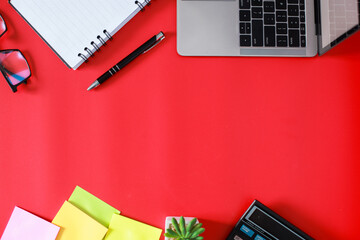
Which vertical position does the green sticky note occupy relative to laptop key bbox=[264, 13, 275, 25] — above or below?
below

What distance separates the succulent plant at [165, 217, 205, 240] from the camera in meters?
0.63

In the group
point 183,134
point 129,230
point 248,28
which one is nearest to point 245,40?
point 248,28

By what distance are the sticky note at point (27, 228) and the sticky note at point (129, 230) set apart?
0.41ft

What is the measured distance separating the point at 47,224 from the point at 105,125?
0.86 ft

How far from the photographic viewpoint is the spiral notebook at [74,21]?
71 centimetres

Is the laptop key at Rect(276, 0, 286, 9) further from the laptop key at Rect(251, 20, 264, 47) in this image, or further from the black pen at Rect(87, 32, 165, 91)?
the black pen at Rect(87, 32, 165, 91)

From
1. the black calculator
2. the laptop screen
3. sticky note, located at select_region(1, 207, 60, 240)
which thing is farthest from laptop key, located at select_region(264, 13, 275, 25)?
sticky note, located at select_region(1, 207, 60, 240)

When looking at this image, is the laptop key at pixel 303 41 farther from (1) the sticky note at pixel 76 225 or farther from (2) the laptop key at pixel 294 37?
(1) the sticky note at pixel 76 225

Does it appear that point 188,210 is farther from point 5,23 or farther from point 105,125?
point 5,23

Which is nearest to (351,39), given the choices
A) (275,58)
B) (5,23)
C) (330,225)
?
(275,58)

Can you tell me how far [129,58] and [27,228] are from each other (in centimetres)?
46

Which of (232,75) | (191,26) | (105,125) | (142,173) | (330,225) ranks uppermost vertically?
(191,26)

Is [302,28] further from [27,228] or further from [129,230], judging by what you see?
[27,228]

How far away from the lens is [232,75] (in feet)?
2.43
